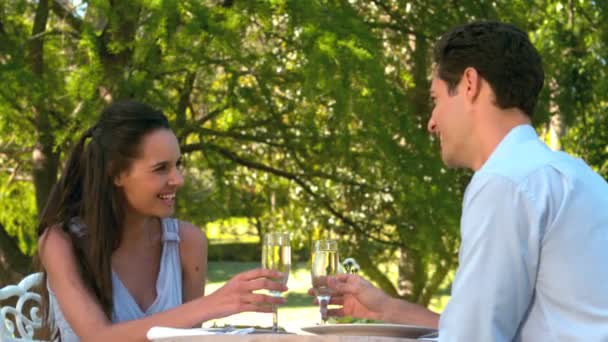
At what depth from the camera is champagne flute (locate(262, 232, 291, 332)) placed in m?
2.80

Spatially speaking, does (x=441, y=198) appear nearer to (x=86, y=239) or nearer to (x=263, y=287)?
(x=86, y=239)

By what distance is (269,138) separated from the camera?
25.8 feet

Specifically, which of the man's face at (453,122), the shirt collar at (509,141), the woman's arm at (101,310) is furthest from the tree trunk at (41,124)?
the shirt collar at (509,141)

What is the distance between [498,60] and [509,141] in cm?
17

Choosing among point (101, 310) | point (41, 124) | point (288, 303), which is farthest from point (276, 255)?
point (288, 303)

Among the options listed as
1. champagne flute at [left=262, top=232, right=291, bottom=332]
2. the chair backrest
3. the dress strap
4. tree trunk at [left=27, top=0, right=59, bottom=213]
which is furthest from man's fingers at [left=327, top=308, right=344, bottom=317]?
tree trunk at [left=27, top=0, right=59, bottom=213]

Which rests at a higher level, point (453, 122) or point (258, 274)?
point (453, 122)

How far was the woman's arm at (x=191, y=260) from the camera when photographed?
368 cm

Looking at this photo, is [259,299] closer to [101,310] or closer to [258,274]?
[258,274]

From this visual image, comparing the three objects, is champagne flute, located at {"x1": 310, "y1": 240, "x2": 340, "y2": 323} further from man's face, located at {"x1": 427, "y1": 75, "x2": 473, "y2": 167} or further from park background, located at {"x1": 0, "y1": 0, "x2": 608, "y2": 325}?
park background, located at {"x1": 0, "y1": 0, "x2": 608, "y2": 325}

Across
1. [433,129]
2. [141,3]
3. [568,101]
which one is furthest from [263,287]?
[568,101]

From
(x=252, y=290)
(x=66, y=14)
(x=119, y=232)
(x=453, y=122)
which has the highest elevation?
(x=66, y=14)

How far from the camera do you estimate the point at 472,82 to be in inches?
86.4

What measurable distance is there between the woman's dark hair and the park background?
81.3 inches
